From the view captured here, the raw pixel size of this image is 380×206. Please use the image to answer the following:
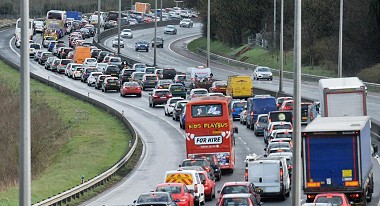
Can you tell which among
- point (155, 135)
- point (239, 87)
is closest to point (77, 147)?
point (155, 135)

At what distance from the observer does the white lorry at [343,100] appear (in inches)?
1891

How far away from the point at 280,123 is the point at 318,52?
50.9 m

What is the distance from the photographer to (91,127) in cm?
7462

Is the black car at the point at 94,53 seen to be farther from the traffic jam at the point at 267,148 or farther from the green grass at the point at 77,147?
the traffic jam at the point at 267,148

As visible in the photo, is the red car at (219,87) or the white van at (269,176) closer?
the white van at (269,176)

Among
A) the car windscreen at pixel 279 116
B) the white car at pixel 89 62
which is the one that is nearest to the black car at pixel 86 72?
the white car at pixel 89 62

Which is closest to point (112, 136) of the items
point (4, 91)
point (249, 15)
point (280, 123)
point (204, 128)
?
point (280, 123)

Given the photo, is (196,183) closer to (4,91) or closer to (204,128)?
(204,128)

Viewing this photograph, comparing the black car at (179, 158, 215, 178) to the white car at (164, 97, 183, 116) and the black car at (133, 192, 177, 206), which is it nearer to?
the black car at (133, 192, 177, 206)

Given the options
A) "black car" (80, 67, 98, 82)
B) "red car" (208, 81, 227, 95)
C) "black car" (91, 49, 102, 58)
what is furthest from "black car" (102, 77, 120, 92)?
"black car" (91, 49, 102, 58)

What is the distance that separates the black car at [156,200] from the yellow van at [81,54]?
268 feet

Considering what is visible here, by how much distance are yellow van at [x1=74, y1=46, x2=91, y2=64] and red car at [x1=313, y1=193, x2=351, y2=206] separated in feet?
269

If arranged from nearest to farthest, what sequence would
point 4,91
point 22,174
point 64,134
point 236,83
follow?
point 22,174 → point 64,134 → point 236,83 → point 4,91

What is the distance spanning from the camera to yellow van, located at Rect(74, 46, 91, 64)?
115875mm
